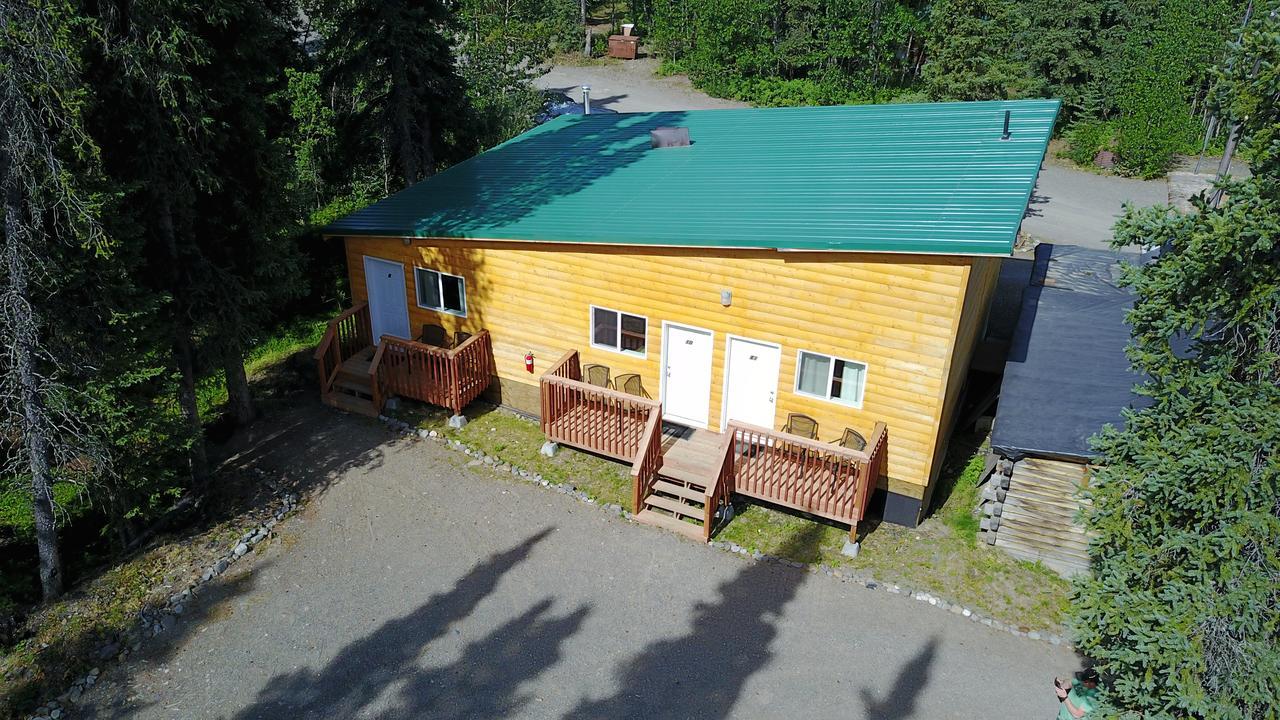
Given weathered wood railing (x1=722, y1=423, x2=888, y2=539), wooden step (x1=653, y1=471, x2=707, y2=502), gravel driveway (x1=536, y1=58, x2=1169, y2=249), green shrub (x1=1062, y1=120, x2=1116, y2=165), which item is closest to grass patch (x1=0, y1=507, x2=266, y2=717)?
wooden step (x1=653, y1=471, x2=707, y2=502)

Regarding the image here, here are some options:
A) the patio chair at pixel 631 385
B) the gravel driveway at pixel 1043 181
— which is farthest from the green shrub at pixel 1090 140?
the patio chair at pixel 631 385

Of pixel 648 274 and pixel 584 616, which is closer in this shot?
pixel 584 616

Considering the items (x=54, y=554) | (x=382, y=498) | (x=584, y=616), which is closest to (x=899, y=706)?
(x=584, y=616)

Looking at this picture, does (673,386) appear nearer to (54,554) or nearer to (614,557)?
(614,557)

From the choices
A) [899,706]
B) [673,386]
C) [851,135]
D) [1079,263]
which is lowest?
[899,706]

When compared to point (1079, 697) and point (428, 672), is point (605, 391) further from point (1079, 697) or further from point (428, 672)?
point (1079, 697)

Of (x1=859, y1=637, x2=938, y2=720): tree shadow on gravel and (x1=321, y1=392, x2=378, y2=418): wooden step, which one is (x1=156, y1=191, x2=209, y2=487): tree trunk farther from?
(x1=859, y1=637, x2=938, y2=720): tree shadow on gravel
